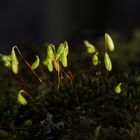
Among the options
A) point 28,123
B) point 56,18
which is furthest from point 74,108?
point 56,18

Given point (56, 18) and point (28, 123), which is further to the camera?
point (56, 18)

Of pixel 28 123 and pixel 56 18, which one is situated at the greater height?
pixel 56 18

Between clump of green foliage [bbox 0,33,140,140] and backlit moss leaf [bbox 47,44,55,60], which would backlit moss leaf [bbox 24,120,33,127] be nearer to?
clump of green foliage [bbox 0,33,140,140]

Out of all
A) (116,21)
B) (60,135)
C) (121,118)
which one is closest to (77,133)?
(60,135)

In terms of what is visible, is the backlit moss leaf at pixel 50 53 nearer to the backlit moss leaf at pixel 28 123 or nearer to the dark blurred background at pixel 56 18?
the backlit moss leaf at pixel 28 123

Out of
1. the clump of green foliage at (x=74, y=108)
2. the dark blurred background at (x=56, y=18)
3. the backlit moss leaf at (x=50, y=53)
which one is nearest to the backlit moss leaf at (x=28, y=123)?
the clump of green foliage at (x=74, y=108)

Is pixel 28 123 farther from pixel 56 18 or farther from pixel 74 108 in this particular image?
pixel 56 18

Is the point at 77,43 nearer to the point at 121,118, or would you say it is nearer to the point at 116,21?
the point at 116,21
